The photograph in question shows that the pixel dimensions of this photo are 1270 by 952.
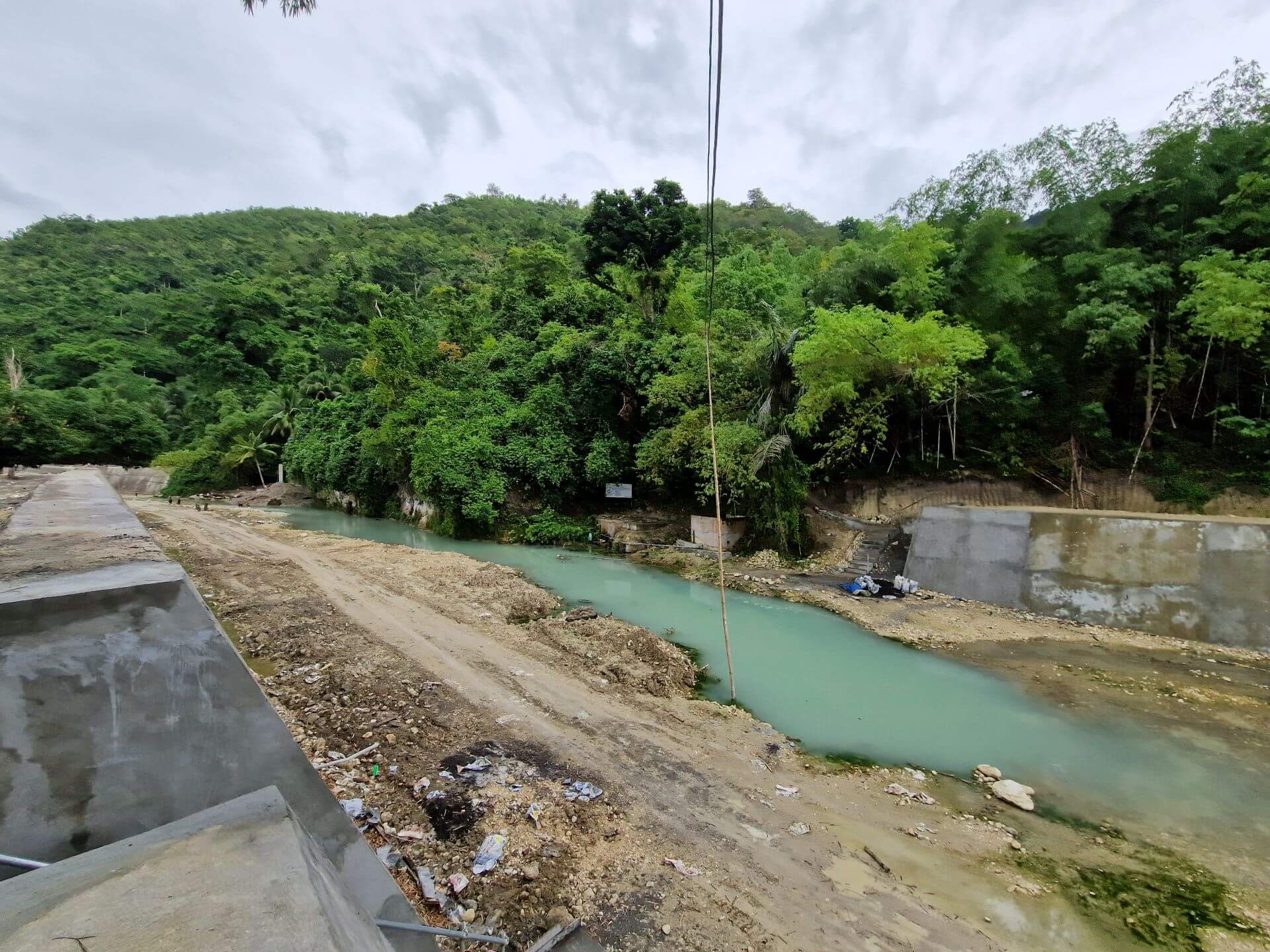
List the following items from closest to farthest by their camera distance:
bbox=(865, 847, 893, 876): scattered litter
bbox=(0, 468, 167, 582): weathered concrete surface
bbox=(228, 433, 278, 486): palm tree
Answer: bbox=(0, 468, 167, 582): weathered concrete surface → bbox=(865, 847, 893, 876): scattered litter → bbox=(228, 433, 278, 486): palm tree

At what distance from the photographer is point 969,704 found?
6043 millimetres

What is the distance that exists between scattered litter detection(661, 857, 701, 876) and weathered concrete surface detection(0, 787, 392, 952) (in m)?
2.52

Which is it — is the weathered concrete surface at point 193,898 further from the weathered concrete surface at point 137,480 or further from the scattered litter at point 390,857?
the weathered concrete surface at point 137,480

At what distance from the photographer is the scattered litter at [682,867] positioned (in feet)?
11.0

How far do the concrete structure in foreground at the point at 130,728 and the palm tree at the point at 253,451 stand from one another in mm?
31594

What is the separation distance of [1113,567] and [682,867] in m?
8.96

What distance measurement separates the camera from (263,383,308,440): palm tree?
29297 millimetres

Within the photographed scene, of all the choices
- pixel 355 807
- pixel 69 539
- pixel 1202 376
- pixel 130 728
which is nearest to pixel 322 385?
pixel 69 539

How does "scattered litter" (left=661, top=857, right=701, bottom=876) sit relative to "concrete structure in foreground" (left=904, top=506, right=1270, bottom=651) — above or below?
below

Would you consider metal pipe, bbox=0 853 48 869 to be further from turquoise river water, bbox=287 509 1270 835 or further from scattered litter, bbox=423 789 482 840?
turquoise river water, bbox=287 509 1270 835

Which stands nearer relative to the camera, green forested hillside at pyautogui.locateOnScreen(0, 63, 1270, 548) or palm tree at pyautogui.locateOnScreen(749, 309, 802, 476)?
green forested hillside at pyautogui.locateOnScreen(0, 63, 1270, 548)

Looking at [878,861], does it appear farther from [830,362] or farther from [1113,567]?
[830,362]

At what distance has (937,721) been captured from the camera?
5.69m

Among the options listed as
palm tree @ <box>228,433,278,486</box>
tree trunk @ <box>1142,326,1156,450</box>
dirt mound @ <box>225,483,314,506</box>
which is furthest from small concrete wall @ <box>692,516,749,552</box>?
palm tree @ <box>228,433,278,486</box>
